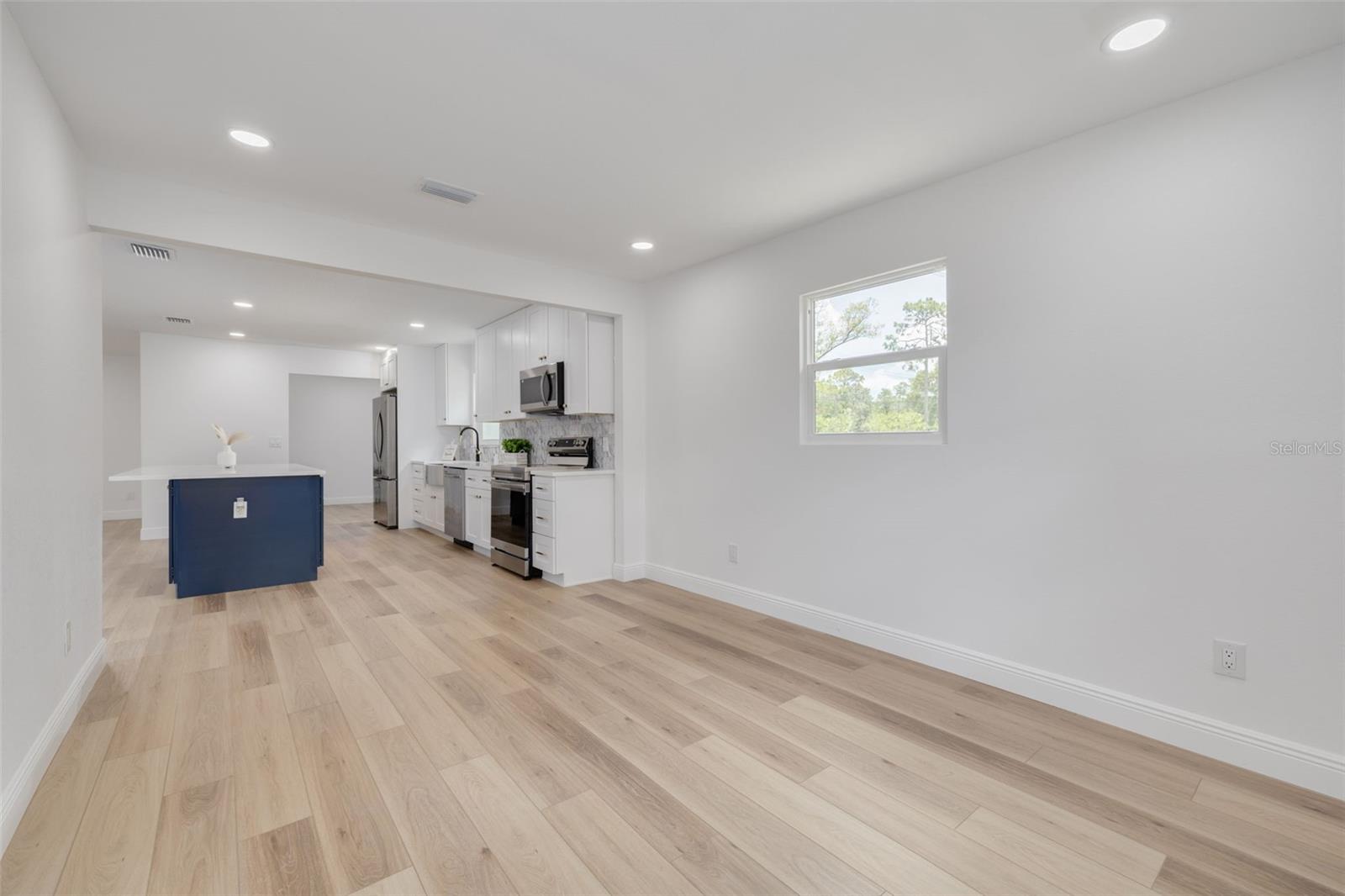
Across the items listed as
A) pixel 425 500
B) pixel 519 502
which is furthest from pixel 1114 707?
pixel 425 500

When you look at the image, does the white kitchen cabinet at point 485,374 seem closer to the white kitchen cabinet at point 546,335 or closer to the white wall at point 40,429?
the white kitchen cabinet at point 546,335

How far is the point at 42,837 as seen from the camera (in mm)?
1640

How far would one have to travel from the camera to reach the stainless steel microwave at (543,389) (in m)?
4.95

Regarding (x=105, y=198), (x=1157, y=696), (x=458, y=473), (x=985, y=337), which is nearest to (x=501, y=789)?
(x=1157, y=696)

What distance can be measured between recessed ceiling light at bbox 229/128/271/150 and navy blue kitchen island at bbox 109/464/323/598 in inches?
106

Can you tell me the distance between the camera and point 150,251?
3.96 meters

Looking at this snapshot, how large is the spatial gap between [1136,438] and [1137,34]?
1.40 m

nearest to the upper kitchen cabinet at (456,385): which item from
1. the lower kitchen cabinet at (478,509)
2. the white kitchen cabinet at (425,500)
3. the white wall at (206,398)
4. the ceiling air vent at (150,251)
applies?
the white kitchen cabinet at (425,500)

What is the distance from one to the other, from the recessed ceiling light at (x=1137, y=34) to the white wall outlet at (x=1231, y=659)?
2.08 meters

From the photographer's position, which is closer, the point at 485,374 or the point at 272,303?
the point at 272,303

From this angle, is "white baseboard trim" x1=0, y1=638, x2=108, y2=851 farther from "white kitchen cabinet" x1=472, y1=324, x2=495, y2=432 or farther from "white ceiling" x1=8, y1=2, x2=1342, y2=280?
"white kitchen cabinet" x1=472, y1=324, x2=495, y2=432

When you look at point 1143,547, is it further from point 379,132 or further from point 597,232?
point 379,132

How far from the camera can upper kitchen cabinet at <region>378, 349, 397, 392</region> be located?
7.68m

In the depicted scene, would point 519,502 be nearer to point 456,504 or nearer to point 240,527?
point 456,504
